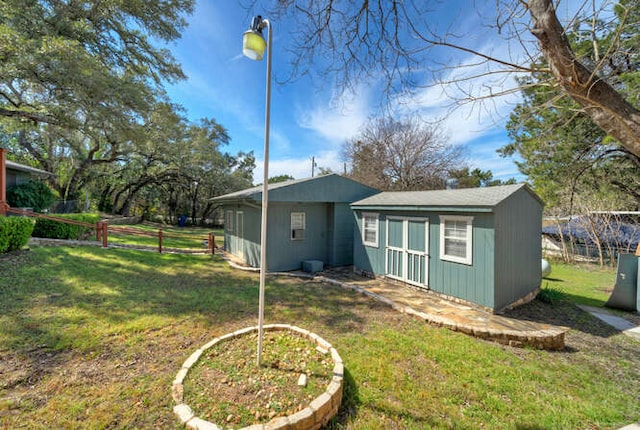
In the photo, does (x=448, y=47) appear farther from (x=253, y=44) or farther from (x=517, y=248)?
(x=517, y=248)

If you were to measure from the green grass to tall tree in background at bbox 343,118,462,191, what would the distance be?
8578mm

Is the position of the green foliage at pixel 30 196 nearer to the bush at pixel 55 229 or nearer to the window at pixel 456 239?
the bush at pixel 55 229

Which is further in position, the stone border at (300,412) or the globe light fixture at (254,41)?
the globe light fixture at (254,41)

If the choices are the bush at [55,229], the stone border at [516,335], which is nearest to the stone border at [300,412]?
the stone border at [516,335]

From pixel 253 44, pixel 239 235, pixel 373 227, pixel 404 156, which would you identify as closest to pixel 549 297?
pixel 373 227

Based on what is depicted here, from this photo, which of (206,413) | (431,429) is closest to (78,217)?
(206,413)

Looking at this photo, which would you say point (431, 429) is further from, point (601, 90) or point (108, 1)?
point (108, 1)

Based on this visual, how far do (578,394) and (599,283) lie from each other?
966 cm

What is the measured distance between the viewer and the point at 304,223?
8.92 metres

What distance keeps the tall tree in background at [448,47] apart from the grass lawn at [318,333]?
282 cm

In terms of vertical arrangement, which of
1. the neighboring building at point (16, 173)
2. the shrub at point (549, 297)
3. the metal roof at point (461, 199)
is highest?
the neighboring building at point (16, 173)

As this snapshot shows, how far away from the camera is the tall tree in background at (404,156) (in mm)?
17406

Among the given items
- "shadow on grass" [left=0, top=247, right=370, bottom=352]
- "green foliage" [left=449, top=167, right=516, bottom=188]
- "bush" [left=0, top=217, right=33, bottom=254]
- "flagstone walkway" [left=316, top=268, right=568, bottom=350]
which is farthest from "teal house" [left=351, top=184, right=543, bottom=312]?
"green foliage" [left=449, top=167, right=516, bottom=188]

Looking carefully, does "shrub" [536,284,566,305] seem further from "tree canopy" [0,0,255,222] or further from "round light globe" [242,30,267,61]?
"tree canopy" [0,0,255,222]
